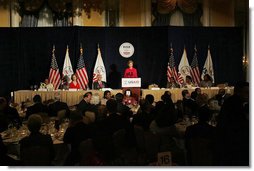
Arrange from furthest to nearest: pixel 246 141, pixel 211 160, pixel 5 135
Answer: pixel 5 135, pixel 211 160, pixel 246 141

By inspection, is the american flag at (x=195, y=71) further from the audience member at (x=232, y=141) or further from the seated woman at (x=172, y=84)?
the audience member at (x=232, y=141)

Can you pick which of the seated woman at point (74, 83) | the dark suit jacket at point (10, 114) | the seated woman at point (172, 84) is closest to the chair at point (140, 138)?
the dark suit jacket at point (10, 114)

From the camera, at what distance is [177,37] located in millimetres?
15398

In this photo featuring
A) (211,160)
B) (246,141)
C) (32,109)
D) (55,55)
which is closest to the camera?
(246,141)

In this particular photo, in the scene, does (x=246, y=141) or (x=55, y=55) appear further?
(x=55, y=55)

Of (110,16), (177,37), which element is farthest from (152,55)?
(110,16)

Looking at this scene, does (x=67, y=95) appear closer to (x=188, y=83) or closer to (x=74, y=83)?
(x=74, y=83)

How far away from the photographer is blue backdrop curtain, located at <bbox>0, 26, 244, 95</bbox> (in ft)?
49.9

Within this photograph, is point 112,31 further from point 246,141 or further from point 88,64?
point 246,141

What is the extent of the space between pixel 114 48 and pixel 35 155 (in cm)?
1072

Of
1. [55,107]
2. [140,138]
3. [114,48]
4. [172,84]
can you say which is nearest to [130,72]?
[172,84]

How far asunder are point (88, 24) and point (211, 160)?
11.9 meters

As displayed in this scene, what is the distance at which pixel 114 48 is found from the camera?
15500mm

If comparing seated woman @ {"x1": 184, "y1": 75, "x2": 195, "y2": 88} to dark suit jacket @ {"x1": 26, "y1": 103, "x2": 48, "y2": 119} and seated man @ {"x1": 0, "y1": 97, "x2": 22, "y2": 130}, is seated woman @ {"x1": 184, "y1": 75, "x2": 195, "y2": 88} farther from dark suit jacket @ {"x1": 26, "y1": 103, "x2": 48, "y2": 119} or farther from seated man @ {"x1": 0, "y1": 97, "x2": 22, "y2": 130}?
seated man @ {"x1": 0, "y1": 97, "x2": 22, "y2": 130}
